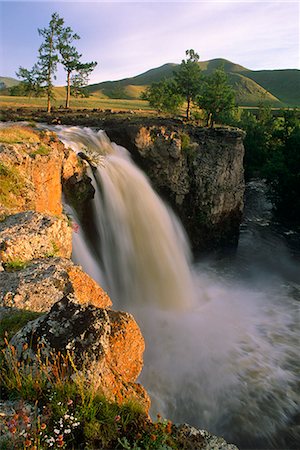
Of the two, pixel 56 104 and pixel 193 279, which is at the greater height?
pixel 56 104

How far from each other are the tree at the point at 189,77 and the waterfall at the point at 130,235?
89.7 feet

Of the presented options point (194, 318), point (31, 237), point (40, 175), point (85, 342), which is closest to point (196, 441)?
point (85, 342)

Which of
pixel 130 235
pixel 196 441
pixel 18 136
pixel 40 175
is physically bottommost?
pixel 130 235

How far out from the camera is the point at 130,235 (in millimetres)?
16422

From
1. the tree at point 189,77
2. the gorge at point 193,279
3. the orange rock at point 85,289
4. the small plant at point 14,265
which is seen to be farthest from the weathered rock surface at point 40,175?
the tree at point 189,77

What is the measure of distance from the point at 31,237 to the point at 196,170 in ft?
62.1

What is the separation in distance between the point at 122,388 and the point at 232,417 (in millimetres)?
6698

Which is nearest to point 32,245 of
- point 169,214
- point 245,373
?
point 245,373

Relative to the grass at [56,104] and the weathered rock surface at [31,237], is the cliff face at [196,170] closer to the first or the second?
the weathered rock surface at [31,237]

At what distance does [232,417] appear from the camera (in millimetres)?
9500

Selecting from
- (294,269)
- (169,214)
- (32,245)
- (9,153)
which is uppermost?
(9,153)

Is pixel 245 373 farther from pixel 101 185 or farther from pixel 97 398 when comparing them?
pixel 101 185

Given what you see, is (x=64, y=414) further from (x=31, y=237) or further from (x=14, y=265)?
(x=31, y=237)

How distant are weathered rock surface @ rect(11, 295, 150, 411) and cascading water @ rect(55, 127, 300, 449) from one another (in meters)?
5.86
